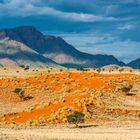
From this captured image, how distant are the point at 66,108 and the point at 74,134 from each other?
21.9 m

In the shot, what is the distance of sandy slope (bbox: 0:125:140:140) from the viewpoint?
40281 mm

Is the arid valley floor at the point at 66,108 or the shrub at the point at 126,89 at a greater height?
the shrub at the point at 126,89

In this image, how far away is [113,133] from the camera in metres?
44.2

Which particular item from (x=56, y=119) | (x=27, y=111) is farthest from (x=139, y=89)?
(x=56, y=119)

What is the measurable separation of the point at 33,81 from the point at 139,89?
25222 mm

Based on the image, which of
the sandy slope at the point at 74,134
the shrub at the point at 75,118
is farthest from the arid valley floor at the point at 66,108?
the shrub at the point at 75,118

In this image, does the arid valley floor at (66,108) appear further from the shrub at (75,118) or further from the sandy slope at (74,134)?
the shrub at (75,118)

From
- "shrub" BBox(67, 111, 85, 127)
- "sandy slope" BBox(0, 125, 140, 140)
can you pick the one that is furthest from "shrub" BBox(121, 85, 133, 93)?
"sandy slope" BBox(0, 125, 140, 140)

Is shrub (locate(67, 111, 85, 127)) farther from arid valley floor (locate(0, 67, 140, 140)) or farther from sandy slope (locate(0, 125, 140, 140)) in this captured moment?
sandy slope (locate(0, 125, 140, 140))

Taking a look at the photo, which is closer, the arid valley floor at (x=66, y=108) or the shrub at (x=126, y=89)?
the arid valley floor at (x=66, y=108)

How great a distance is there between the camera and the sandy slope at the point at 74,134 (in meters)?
40.3

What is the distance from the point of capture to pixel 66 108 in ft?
214

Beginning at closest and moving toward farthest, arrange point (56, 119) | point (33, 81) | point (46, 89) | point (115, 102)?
1. point (56, 119)
2. point (115, 102)
3. point (46, 89)
4. point (33, 81)

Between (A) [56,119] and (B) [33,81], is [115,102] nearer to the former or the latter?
(A) [56,119]
